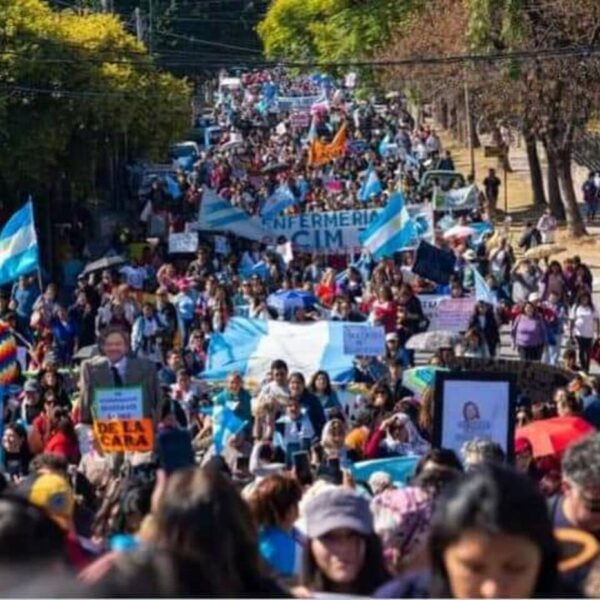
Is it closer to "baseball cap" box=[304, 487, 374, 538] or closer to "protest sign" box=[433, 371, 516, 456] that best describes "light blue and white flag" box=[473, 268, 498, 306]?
"protest sign" box=[433, 371, 516, 456]

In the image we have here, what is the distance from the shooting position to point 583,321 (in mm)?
21344

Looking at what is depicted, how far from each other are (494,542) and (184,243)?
2504 centimetres

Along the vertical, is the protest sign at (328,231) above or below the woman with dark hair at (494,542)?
above

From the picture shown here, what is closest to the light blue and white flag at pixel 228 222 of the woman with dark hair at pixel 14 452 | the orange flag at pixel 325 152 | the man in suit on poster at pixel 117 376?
the orange flag at pixel 325 152

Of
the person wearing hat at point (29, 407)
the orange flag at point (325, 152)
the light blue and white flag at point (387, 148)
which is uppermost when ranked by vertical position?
the light blue and white flag at point (387, 148)

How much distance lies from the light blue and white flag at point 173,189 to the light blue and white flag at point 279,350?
72.5ft

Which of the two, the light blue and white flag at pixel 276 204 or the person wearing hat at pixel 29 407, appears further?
the light blue and white flag at pixel 276 204

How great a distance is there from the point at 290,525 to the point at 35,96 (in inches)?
1089

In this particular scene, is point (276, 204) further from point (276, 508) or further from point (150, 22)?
point (150, 22)

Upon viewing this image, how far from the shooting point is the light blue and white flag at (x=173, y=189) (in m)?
41.3

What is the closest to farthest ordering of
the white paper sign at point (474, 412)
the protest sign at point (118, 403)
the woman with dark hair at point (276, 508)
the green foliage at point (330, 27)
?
the woman with dark hair at point (276, 508) → the white paper sign at point (474, 412) → the protest sign at point (118, 403) → the green foliage at point (330, 27)

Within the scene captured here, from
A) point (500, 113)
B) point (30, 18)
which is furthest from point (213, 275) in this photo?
point (500, 113)

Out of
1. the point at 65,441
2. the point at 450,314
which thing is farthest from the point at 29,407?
the point at 450,314

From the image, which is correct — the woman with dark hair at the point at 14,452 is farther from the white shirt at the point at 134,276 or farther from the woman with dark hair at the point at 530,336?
the white shirt at the point at 134,276
